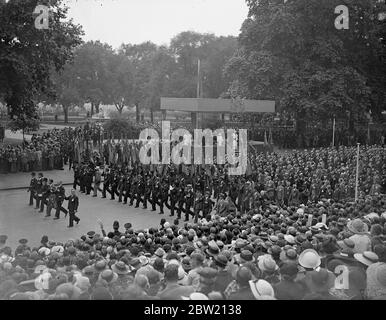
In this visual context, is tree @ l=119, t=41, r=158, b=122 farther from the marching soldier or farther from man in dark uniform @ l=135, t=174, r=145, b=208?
the marching soldier

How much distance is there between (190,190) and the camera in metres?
15.0

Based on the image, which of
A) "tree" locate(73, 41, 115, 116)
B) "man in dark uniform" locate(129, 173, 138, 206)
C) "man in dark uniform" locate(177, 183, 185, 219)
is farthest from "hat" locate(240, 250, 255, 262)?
"tree" locate(73, 41, 115, 116)

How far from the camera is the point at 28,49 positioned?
2114 cm

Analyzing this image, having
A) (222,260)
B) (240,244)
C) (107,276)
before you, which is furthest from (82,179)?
(107,276)

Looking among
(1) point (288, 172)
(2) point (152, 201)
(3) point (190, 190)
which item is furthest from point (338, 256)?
(1) point (288, 172)

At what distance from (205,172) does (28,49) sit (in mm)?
9098

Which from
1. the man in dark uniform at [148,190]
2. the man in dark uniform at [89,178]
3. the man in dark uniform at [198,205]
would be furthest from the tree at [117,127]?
the man in dark uniform at [198,205]

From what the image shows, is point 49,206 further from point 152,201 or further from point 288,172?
point 288,172

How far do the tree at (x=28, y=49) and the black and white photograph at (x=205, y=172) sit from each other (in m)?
0.07

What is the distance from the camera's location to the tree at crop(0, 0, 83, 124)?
19.9 m

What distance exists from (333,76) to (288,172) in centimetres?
1476

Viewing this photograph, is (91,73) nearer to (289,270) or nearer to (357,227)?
(357,227)

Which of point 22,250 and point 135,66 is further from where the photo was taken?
point 135,66

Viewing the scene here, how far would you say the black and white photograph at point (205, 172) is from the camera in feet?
19.0
